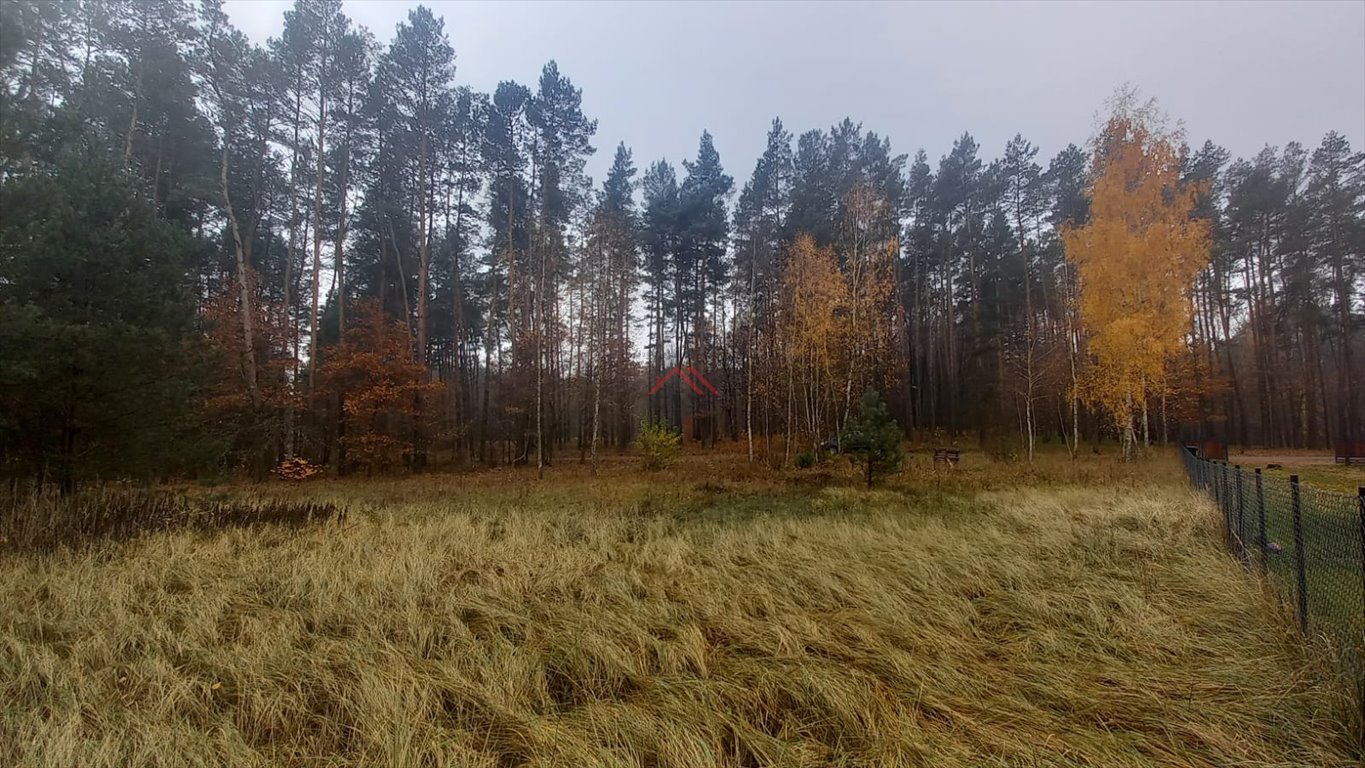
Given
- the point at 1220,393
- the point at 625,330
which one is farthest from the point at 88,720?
the point at 1220,393

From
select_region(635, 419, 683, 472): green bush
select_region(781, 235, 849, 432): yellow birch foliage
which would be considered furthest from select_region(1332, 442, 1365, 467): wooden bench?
select_region(635, 419, 683, 472): green bush

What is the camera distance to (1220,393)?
2300 cm

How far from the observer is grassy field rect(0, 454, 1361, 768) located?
219 centimetres

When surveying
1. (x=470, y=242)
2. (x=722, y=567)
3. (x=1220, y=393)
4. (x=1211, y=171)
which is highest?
(x=1211, y=171)

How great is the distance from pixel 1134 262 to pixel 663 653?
18.3 m

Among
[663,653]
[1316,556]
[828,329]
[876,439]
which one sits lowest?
[663,653]

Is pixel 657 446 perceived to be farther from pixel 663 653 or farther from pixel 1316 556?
pixel 1316 556

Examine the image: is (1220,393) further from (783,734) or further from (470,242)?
(470,242)

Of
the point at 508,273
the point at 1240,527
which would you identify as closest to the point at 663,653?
the point at 1240,527

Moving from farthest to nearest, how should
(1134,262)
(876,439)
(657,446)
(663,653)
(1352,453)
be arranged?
(657,446) < (1134,262) < (1352,453) < (876,439) < (663,653)

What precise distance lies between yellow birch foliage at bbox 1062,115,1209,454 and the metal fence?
11732 mm

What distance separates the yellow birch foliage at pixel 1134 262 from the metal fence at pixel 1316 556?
38.5 feet

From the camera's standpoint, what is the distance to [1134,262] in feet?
49.0

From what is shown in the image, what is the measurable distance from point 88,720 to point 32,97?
27.4ft
